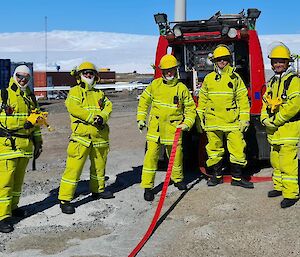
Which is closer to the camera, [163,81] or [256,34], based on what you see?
[163,81]

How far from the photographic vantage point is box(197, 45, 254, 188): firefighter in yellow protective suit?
622 centimetres

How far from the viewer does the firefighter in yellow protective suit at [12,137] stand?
5.12 m

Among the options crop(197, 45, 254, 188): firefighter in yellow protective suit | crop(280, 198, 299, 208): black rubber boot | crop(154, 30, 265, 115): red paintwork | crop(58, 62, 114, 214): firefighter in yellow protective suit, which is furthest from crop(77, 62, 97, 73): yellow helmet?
crop(280, 198, 299, 208): black rubber boot

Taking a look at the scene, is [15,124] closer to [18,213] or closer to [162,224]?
[18,213]

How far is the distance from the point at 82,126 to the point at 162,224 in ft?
5.16

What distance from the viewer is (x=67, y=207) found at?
5699 millimetres

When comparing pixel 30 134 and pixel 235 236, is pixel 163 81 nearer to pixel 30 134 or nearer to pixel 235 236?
pixel 30 134

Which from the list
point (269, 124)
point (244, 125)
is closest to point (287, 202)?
point (269, 124)

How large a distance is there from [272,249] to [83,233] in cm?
197

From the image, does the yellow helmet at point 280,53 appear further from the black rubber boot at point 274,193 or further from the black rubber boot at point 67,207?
the black rubber boot at point 67,207

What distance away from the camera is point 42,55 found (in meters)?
105

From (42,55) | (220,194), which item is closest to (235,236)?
(220,194)

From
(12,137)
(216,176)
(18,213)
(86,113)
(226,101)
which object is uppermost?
(226,101)

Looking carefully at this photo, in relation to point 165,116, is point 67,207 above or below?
below
